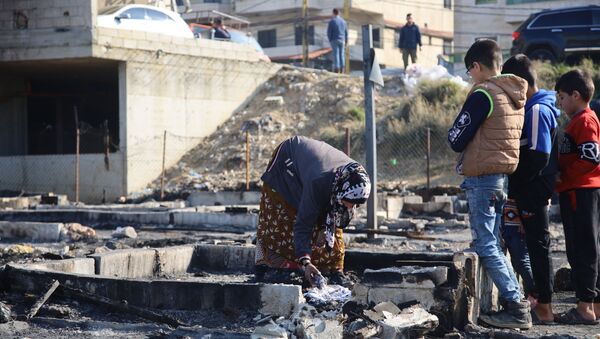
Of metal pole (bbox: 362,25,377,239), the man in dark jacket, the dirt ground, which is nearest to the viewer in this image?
the dirt ground

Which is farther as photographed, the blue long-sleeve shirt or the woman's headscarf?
the blue long-sleeve shirt

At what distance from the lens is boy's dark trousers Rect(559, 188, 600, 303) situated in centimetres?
629

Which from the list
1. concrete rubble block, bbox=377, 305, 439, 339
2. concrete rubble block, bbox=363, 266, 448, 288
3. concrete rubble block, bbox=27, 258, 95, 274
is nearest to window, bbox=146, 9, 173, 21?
concrete rubble block, bbox=27, 258, 95, 274

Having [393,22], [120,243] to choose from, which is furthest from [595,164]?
[393,22]

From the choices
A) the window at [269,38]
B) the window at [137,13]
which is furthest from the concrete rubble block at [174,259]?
the window at [269,38]

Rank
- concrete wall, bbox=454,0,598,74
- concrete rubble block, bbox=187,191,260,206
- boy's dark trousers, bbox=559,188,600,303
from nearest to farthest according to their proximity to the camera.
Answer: boy's dark trousers, bbox=559,188,600,303
concrete rubble block, bbox=187,191,260,206
concrete wall, bbox=454,0,598,74

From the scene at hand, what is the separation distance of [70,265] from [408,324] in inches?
118

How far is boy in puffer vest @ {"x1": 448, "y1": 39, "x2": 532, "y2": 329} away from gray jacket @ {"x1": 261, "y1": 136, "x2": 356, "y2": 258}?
85cm

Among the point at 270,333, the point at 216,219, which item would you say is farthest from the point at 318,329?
the point at 216,219

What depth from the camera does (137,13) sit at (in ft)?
82.5

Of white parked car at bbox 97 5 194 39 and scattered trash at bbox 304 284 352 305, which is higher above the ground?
white parked car at bbox 97 5 194 39

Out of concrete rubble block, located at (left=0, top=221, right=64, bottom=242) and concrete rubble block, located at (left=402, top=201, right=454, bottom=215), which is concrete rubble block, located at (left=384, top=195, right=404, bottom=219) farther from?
concrete rubble block, located at (left=0, top=221, right=64, bottom=242)

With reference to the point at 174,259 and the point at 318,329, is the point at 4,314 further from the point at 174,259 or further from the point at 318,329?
the point at 174,259

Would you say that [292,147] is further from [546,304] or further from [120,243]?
[120,243]
